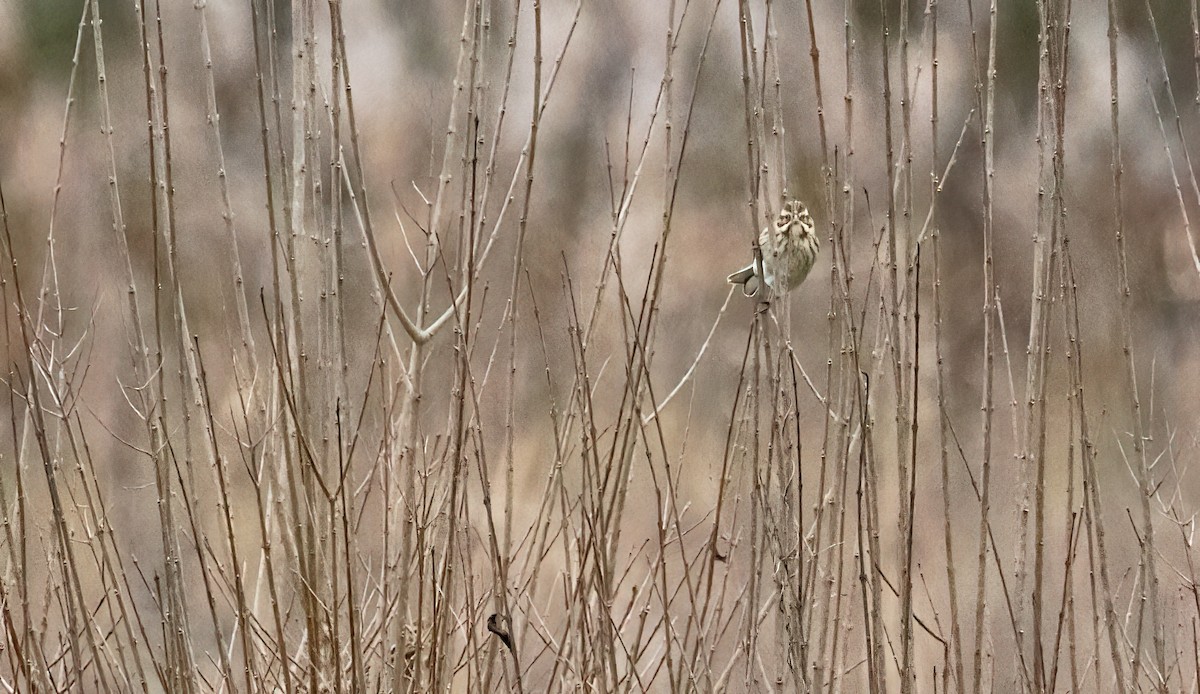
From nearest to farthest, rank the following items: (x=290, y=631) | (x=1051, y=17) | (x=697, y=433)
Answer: (x=1051, y=17)
(x=290, y=631)
(x=697, y=433)

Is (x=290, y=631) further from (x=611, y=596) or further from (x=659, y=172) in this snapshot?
(x=659, y=172)

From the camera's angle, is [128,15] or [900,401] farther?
[128,15]

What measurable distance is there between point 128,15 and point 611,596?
2479 mm

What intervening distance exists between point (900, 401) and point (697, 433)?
173 centimetres

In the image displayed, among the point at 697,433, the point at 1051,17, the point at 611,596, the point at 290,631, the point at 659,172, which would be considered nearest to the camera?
the point at 1051,17

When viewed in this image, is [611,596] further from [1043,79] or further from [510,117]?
[510,117]

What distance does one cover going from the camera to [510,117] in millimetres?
2787

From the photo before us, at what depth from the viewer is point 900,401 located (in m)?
1.01

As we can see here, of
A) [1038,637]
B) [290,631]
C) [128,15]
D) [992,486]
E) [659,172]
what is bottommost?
[1038,637]

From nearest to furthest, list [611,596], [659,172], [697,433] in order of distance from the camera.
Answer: [611,596] < [697,433] < [659,172]

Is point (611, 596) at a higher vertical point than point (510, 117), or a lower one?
lower

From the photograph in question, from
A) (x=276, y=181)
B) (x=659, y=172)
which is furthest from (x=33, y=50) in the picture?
(x=659, y=172)

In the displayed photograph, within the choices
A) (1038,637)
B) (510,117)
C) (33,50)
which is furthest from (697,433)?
(33,50)

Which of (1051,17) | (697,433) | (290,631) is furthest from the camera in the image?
(697,433)
